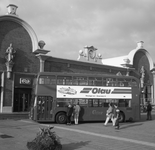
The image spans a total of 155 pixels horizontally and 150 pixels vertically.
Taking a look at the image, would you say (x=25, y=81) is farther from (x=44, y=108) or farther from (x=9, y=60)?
(x=44, y=108)

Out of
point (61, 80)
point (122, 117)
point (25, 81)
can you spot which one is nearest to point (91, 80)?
point (61, 80)

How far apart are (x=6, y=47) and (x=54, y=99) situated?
10979mm

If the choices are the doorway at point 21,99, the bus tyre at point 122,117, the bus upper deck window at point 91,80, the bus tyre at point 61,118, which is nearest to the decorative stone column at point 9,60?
the doorway at point 21,99

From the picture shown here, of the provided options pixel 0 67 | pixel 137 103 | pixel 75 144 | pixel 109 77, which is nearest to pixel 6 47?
pixel 0 67

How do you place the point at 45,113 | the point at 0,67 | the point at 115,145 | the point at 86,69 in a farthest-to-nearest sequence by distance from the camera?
the point at 86,69
the point at 0,67
the point at 45,113
the point at 115,145

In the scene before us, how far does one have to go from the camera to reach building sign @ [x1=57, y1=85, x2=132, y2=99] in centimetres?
1756

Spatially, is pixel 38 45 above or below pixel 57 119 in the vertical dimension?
above

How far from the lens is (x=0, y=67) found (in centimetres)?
2455

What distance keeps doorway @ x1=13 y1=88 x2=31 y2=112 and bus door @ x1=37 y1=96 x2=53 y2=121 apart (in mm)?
9301

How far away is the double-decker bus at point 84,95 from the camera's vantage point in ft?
56.6

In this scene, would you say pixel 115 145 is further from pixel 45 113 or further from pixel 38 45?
pixel 38 45

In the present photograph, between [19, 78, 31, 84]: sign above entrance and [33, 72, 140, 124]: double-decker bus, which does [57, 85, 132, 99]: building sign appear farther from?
[19, 78, 31, 84]: sign above entrance

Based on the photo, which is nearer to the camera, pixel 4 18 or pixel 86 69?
pixel 4 18

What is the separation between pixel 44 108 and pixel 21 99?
32.1ft
